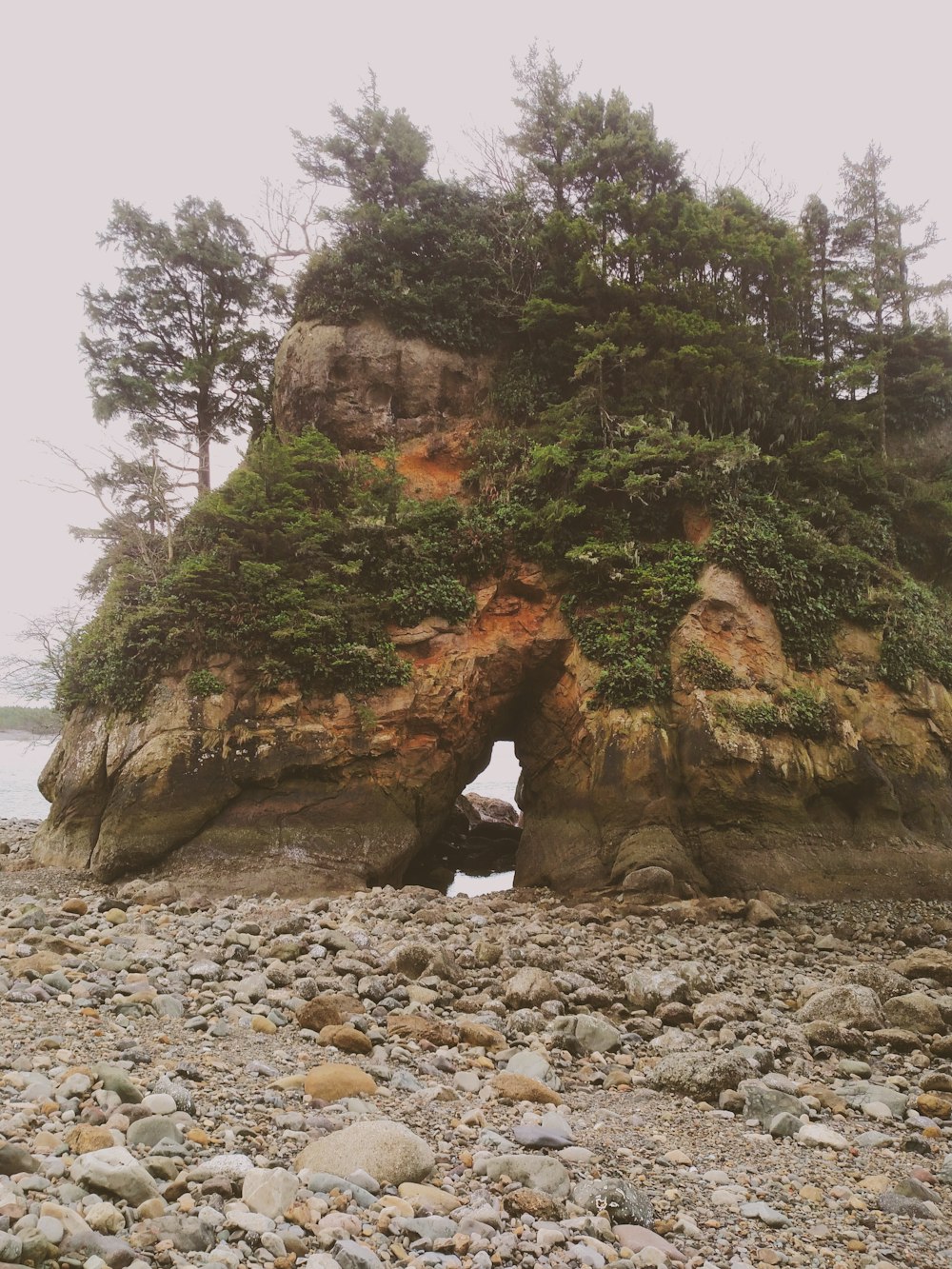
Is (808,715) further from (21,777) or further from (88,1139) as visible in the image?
(21,777)

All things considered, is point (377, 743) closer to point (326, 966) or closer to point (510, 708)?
point (510, 708)

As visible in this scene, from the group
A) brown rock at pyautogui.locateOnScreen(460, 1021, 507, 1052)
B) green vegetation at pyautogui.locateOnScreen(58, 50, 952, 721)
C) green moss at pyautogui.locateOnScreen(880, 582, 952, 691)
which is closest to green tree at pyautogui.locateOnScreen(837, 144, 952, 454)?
green vegetation at pyautogui.locateOnScreen(58, 50, 952, 721)

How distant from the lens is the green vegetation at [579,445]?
39.4 ft

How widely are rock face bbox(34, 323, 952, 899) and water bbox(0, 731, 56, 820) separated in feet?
17.8

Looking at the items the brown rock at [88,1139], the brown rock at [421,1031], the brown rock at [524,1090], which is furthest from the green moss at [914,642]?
the brown rock at [88,1139]

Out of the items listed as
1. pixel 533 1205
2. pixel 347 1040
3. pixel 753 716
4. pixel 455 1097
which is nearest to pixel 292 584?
pixel 753 716

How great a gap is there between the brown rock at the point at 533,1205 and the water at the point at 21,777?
46.8ft

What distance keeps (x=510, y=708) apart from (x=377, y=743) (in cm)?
311

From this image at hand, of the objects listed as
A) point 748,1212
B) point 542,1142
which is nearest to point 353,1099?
point 542,1142

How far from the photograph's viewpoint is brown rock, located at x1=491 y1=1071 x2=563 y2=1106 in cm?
438

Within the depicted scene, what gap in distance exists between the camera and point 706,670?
38.8 ft

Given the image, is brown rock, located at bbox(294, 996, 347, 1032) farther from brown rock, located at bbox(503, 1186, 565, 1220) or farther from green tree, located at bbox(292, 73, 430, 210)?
green tree, located at bbox(292, 73, 430, 210)

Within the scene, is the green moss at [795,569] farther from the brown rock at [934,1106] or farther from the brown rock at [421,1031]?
the brown rock at [421,1031]

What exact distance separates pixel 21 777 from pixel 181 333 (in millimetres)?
26714
